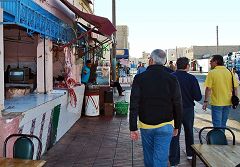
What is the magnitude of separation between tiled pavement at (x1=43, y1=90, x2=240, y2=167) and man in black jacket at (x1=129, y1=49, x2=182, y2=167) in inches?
84.3

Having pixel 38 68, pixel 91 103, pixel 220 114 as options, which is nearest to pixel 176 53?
pixel 91 103

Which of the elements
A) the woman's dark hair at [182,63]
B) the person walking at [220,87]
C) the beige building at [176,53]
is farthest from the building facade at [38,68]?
the beige building at [176,53]

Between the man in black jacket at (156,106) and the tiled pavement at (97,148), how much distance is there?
7.03 feet

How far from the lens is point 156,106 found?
4398 millimetres

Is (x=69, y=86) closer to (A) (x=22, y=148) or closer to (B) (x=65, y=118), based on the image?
(B) (x=65, y=118)

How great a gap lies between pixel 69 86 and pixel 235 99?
4315mm

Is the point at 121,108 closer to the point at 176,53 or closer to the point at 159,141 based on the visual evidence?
the point at 159,141

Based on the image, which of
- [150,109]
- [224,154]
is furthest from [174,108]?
[224,154]

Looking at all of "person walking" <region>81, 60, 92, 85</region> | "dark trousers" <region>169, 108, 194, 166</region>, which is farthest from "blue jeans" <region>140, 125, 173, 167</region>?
"person walking" <region>81, 60, 92, 85</region>

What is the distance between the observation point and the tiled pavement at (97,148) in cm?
662

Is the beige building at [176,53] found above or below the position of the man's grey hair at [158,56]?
above

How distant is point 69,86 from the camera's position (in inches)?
378

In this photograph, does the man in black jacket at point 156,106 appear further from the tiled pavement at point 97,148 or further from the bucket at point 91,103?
the bucket at point 91,103

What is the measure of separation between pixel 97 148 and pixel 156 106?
3590mm
